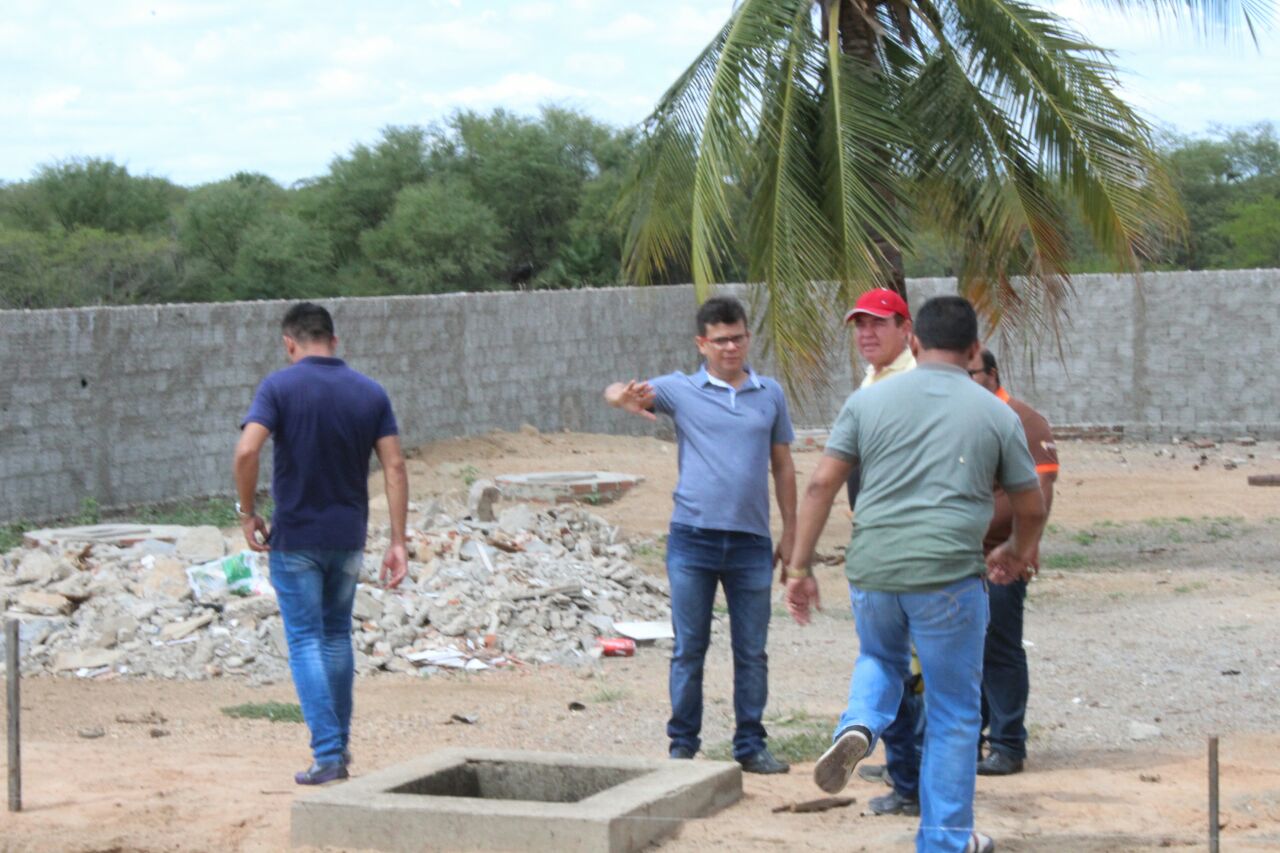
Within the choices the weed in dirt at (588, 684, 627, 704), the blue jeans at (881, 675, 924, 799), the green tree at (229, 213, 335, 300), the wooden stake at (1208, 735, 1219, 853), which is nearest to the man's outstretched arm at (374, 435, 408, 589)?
the blue jeans at (881, 675, 924, 799)

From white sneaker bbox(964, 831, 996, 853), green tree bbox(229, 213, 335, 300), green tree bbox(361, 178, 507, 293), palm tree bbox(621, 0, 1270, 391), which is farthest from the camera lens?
green tree bbox(229, 213, 335, 300)

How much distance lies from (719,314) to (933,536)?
1.65m

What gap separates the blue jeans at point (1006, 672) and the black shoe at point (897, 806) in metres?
0.75

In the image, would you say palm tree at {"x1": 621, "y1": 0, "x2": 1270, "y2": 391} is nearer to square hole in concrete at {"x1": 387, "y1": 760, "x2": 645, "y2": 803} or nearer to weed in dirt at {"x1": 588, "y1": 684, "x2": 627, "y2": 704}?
weed in dirt at {"x1": 588, "y1": 684, "x2": 627, "y2": 704}

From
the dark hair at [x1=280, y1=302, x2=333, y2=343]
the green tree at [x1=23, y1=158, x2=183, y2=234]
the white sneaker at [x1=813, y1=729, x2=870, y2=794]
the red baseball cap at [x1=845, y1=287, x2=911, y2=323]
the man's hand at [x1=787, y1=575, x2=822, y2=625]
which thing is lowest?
the white sneaker at [x1=813, y1=729, x2=870, y2=794]

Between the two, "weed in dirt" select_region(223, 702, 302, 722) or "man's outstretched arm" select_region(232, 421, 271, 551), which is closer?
"man's outstretched arm" select_region(232, 421, 271, 551)

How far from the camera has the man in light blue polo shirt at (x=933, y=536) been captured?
4.54 m

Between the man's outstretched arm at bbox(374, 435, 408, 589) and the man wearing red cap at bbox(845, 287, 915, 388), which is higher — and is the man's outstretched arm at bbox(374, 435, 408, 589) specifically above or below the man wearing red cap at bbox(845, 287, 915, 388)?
below

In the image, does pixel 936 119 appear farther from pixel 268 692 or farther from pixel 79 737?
pixel 79 737

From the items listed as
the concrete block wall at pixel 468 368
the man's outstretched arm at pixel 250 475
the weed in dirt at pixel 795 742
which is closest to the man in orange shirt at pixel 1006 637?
the weed in dirt at pixel 795 742

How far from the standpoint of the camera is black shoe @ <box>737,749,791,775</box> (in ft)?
20.2

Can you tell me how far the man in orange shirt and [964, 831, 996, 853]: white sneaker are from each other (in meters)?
1.16

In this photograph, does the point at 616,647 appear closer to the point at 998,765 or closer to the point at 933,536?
the point at 998,765

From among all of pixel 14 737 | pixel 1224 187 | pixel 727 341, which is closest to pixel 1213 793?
pixel 727 341
